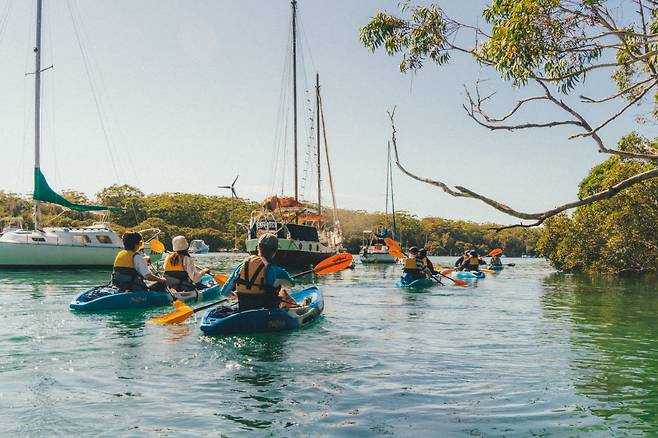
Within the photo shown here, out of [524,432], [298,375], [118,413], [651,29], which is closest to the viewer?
[524,432]

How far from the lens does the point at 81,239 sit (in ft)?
108

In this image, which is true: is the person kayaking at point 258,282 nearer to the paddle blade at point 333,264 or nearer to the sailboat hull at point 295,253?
the paddle blade at point 333,264

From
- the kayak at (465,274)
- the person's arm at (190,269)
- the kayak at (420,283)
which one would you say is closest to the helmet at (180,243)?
the person's arm at (190,269)

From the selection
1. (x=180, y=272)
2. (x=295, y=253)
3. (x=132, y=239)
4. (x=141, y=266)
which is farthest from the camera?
(x=295, y=253)

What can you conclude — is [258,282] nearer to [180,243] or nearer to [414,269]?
[180,243]

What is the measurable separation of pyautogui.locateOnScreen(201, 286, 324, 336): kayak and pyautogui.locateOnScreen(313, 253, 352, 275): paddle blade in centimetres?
312

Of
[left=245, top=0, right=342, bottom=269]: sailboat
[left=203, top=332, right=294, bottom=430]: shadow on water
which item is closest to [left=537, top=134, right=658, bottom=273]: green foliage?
[left=245, top=0, right=342, bottom=269]: sailboat

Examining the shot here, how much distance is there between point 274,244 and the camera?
10.3m

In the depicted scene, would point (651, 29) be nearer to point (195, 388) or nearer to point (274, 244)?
point (274, 244)

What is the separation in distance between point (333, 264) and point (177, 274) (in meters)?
4.07

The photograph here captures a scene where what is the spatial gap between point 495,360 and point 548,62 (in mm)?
4512

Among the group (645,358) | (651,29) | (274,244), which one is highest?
(651,29)

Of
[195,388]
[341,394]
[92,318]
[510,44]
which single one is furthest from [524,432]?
[92,318]

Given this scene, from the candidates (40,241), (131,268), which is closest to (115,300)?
(131,268)
